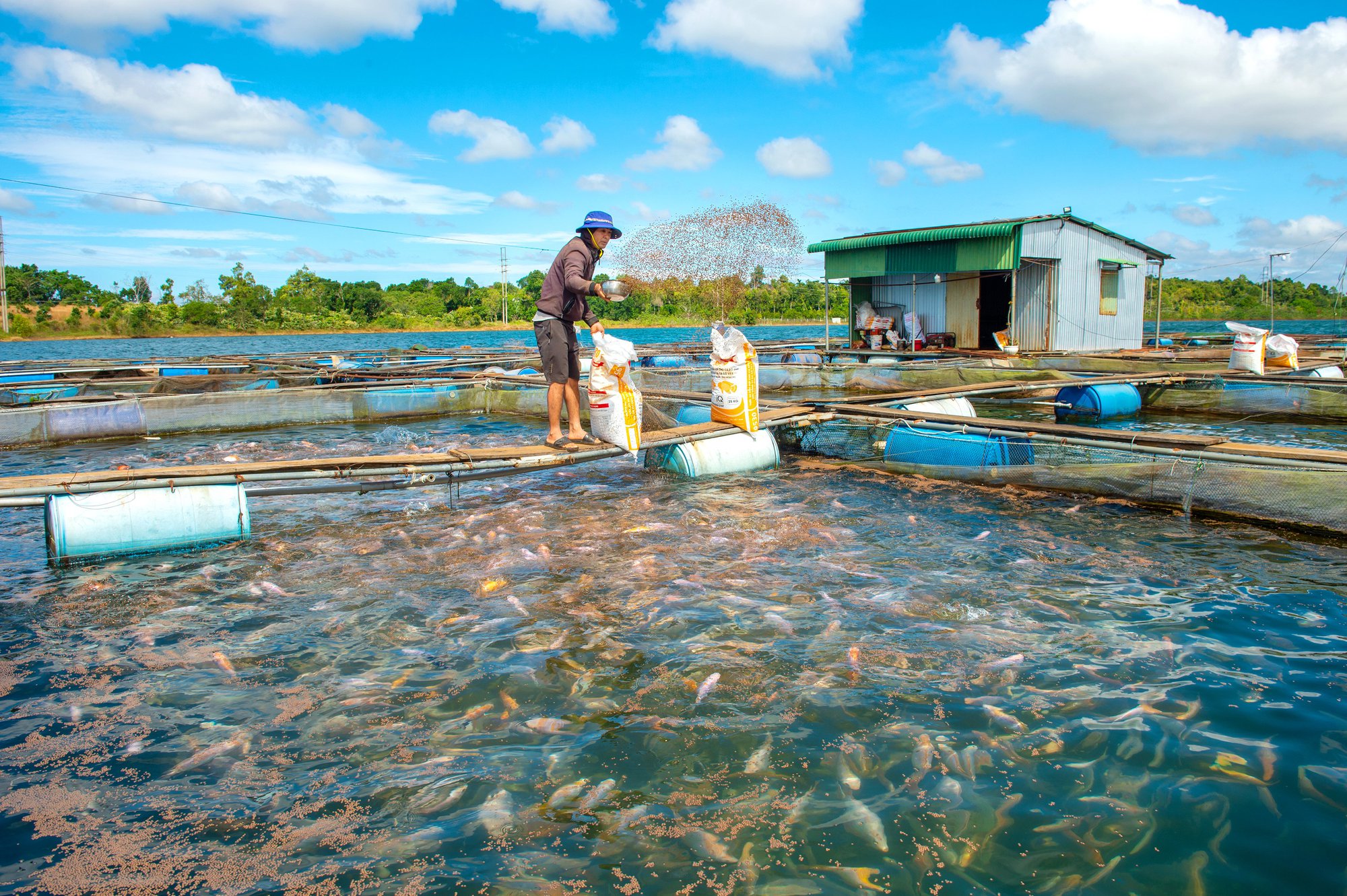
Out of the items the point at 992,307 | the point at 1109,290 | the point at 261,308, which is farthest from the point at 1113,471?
the point at 261,308

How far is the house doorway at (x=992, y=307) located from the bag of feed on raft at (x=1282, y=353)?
299 inches

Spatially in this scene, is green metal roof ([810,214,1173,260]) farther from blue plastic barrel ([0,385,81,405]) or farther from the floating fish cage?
blue plastic barrel ([0,385,81,405])

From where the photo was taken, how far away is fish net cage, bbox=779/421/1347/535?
7.08 m

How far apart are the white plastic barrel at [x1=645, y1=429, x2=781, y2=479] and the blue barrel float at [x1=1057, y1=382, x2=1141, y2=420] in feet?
21.6

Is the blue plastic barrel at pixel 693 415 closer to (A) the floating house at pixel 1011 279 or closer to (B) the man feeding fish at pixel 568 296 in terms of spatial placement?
(B) the man feeding fish at pixel 568 296

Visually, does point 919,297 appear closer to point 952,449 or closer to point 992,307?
point 992,307

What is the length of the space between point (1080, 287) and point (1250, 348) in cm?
750

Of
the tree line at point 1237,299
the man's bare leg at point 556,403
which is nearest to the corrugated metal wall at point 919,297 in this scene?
the man's bare leg at point 556,403

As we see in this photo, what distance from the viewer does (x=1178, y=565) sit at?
6.44m

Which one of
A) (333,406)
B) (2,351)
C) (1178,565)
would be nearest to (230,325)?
(2,351)

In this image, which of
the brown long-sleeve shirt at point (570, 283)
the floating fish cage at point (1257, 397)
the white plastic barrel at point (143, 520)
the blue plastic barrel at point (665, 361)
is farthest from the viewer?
the blue plastic barrel at point (665, 361)

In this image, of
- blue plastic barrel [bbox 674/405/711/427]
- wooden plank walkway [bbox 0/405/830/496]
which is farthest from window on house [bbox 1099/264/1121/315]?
wooden plank walkway [bbox 0/405/830/496]

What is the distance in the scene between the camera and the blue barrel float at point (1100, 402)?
46.5ft

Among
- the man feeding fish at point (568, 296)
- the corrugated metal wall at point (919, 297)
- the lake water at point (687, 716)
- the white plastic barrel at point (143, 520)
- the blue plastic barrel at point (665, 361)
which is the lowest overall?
the lake water at point (687, 716)
